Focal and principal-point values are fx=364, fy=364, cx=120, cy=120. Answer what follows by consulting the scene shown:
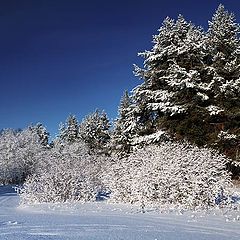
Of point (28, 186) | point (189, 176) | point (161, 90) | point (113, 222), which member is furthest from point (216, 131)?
point (113, 222)

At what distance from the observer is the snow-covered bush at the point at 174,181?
12922 millimetres

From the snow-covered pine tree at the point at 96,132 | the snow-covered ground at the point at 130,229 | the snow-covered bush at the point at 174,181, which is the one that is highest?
the snow-covered pine tree at the point at 96,132

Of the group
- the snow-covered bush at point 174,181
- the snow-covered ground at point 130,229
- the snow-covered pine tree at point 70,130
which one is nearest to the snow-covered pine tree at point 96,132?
the snow-covered pine tree at point 70,130

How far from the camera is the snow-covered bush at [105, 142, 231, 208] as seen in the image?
1292 cm

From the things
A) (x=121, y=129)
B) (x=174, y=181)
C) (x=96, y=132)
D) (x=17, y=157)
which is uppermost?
(x=96, y=132)

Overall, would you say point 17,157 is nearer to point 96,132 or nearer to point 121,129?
point 121,129

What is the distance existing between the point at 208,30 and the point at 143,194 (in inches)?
701

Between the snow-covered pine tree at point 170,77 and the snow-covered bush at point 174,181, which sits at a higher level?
the snow-covered pine tree at point 170,77

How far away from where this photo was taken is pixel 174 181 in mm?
13273

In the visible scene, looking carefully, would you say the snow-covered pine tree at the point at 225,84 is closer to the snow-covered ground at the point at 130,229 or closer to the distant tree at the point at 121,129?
the snow-covered ground at the point at 130,229

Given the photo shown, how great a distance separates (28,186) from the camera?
16062 millimetres

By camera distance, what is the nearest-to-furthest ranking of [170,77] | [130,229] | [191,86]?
[130,229] → [191,86] → [170,77]

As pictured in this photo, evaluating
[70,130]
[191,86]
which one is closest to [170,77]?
[191,86]

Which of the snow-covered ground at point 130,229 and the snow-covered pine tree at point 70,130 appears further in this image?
the snow-covered pine tree at point 70,130
